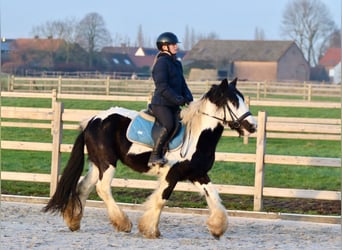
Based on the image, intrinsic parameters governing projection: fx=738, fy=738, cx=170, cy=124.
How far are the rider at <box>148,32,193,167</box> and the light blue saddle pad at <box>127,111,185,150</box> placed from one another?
8cm

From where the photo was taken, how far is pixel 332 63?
8488cm

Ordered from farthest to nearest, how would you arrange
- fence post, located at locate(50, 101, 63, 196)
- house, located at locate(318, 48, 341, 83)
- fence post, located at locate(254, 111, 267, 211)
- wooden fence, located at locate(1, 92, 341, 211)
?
house, located at locate(318, 48, 341, 83) < fence post, located at locate(50, 101, 63, 196) < fence post, located at locate(254, 111, 267, 211) < wooden fence, located at locate(1, 92, 341, 211)

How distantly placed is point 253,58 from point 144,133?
217ft

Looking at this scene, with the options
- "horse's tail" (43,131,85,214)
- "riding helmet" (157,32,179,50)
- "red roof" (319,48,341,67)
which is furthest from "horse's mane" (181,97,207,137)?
"red roof" (319,48,341,67)

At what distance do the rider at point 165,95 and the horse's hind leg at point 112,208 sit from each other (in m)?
0.53

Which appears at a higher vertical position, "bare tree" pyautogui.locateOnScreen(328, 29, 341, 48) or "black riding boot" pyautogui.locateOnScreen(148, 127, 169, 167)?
"bare tree" pyautogui.locateOnScreen(328, 29, 341, 48)

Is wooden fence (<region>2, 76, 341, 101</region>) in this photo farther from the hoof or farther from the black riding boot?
the black riding boot

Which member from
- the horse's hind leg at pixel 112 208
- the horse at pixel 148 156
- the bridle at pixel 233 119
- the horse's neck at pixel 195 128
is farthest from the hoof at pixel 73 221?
the bridle at pixel 233 119

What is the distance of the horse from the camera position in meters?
7.65

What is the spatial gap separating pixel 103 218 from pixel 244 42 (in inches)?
2680

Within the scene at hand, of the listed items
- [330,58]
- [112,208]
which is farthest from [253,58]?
[112,208]

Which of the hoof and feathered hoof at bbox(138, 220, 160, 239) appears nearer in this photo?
feathered hoof at bbox(138, 220, 160, 239)

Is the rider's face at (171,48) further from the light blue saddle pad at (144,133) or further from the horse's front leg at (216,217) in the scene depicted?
the horse's front leg at (216,217)

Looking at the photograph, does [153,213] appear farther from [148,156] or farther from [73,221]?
[73,221]
